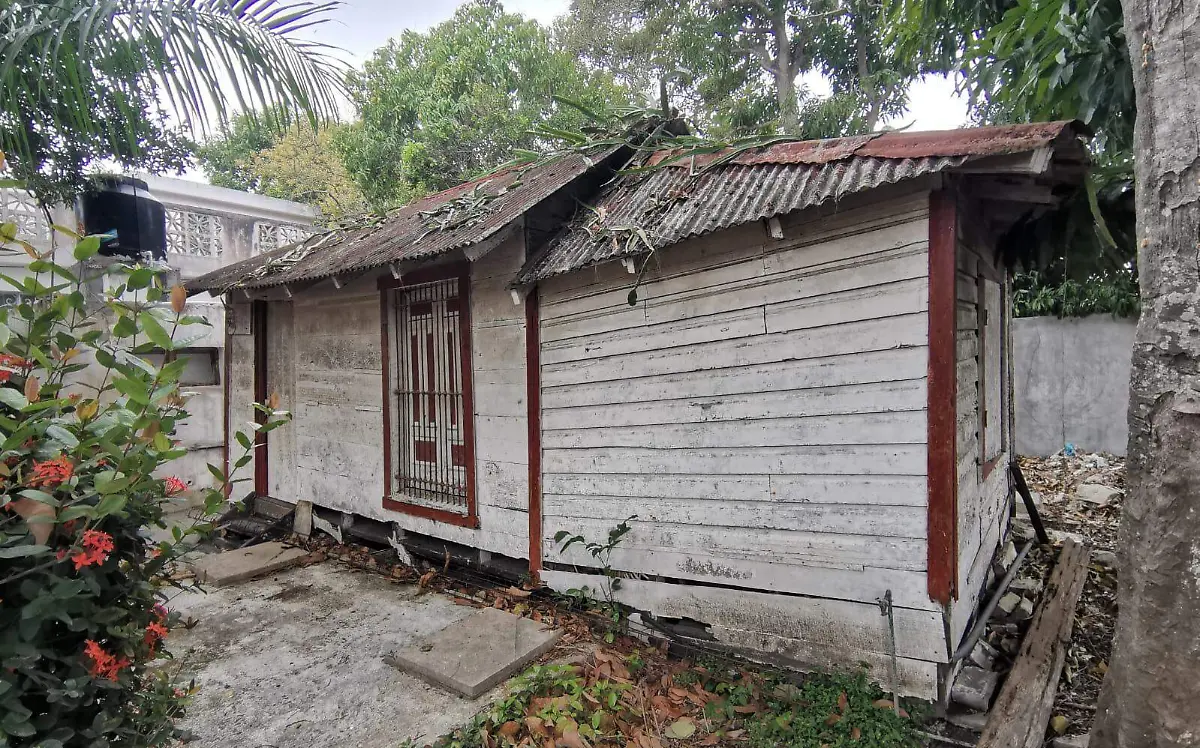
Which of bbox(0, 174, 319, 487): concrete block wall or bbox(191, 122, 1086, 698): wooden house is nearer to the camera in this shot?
bbox(191, 122, 1086, 698): wooden house

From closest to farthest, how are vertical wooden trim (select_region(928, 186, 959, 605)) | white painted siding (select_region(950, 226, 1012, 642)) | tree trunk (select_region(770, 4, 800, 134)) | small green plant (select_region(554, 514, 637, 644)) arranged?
vertical wooden trim (select_region(928, 186, 959, 605)) → white painted siding (select_region(950, 226, 1012, 642)) → small green plant (select_region(554, 514, 637, 644)) → tree trunk (select_region(770, 4, 800, 134))

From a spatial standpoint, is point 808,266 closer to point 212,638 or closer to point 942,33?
point 942,33

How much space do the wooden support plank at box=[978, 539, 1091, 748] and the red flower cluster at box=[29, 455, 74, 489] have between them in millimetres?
3879

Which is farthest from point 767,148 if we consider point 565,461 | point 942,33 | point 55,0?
point 55,0

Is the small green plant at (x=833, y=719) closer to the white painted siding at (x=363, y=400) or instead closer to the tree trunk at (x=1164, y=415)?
the tree trunk at (x=1164, y=415)

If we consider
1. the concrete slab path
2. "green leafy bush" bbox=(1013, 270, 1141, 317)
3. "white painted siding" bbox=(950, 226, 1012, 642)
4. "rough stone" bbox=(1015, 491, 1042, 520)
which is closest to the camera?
the concrete slab path

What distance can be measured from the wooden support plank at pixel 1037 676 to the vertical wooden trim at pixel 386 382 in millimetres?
5064

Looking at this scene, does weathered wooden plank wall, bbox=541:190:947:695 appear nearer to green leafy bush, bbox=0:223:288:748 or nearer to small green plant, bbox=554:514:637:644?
small green plant, bbox=554:514:637:644

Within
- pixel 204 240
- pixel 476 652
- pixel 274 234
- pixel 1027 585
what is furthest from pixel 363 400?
pixel 274 234

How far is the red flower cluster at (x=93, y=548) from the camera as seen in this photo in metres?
1.43

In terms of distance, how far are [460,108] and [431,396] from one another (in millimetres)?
9335

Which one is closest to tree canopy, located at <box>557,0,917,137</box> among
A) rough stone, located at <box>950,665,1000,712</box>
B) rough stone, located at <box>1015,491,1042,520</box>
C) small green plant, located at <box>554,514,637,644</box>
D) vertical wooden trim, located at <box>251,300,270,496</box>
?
rough stone, located at <box>1015,491,1042,520</box>

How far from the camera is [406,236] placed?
5.44m

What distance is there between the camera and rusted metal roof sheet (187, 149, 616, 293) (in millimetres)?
4500
